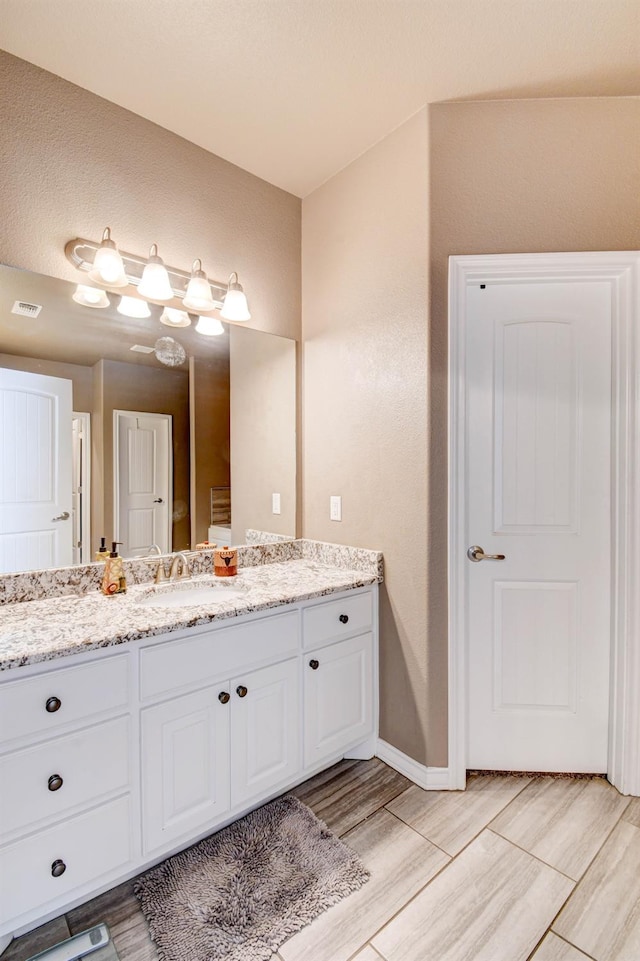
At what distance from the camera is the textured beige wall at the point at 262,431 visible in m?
2.25

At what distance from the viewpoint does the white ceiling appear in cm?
145

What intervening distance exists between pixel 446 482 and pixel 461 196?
3.68ft

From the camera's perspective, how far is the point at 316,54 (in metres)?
1.60

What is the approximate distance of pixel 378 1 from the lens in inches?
55.9

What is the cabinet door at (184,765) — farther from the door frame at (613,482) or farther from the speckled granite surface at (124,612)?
the door frame at (613,482)

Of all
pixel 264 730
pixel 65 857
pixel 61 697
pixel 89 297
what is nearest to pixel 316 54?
pixel 89 297

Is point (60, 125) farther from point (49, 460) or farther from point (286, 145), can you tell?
point (49, 460)

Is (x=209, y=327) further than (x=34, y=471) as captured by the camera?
Yes

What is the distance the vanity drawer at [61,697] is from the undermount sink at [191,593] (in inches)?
17.3

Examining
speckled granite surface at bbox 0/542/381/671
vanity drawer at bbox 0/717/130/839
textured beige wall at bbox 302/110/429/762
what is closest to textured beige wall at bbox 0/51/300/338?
textured beige wall at bbox 302/110/429/762

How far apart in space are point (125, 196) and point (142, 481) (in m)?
1.10

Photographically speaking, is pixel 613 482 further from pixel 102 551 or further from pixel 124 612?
pixel 102 551

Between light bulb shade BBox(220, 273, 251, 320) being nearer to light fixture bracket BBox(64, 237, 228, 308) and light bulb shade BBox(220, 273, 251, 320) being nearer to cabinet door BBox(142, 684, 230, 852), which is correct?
light fixture bracket BBox(64, 237, 228, 308)

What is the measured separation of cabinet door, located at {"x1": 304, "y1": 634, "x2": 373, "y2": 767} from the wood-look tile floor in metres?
0.18
